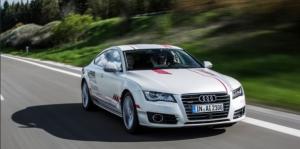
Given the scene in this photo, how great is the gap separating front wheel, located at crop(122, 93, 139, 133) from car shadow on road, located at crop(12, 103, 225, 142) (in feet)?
0.35

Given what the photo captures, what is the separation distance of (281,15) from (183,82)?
503 inches

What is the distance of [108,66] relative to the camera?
10.4m

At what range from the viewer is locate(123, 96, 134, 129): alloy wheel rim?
943 centimetres

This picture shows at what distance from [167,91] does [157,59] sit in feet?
5.84

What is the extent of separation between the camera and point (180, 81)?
9070 mm

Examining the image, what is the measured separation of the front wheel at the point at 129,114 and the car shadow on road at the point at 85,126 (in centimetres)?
11

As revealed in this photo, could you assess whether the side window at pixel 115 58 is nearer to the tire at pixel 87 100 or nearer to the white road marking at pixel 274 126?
the tire at pixel 87 100

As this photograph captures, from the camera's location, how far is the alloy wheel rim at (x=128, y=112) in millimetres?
9430

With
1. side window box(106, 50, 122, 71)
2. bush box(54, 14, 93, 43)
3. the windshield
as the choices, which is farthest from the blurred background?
bush box(54, 14, 93, 43)

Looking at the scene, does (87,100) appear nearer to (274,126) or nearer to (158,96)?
(158,96)

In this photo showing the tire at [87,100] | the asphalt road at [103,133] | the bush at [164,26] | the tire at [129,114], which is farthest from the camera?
the bush at [164,26]

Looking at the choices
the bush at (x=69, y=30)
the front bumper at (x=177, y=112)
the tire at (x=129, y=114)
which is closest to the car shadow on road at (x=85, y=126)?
the tire at (x=129, y=114)

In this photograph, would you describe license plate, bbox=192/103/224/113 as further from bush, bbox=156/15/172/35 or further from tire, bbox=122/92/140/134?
bush, bbox=156/15/172/35

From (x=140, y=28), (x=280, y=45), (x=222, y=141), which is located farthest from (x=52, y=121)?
(x=140, y=28)
